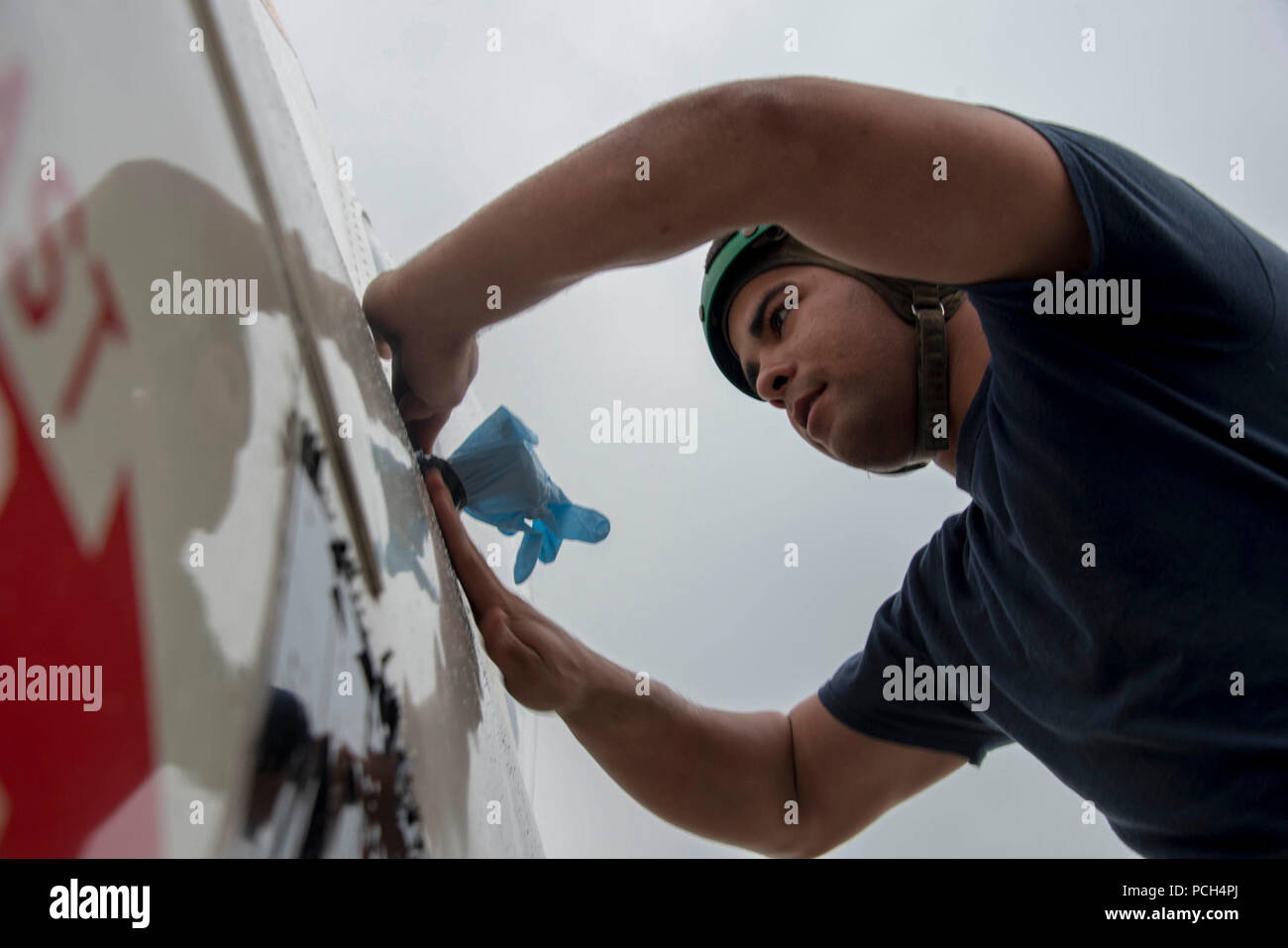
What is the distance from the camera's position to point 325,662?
1.30 ft

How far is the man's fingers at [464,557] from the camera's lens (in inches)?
30.0

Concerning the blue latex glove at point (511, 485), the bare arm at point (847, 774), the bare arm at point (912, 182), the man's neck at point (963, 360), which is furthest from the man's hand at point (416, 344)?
the bare arm at point (847, 774)

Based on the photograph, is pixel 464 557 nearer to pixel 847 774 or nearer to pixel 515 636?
pixel 515 636

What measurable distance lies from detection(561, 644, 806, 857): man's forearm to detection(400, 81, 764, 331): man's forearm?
1.69 feet

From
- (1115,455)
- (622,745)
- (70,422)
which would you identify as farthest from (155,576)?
(622,745)

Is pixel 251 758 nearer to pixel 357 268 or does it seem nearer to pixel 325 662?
pixel 325 662

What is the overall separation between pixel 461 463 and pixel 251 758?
53 cm

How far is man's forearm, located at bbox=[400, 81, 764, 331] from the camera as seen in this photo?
58cm

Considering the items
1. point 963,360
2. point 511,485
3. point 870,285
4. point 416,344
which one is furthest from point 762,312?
point 416,344

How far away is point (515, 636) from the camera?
2.85 feet

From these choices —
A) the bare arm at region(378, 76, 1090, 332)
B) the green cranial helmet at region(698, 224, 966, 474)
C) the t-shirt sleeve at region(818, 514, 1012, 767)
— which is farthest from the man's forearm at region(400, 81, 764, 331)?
the t-shirt sleeve at region(818, 514, 1012, 767)

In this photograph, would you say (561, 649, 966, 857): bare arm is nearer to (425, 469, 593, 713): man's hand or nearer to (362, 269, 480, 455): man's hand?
(425, 469, 593, 713): man's hand

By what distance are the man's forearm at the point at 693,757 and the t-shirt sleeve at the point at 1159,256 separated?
2.18ft

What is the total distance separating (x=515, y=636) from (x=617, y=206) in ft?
1.57
